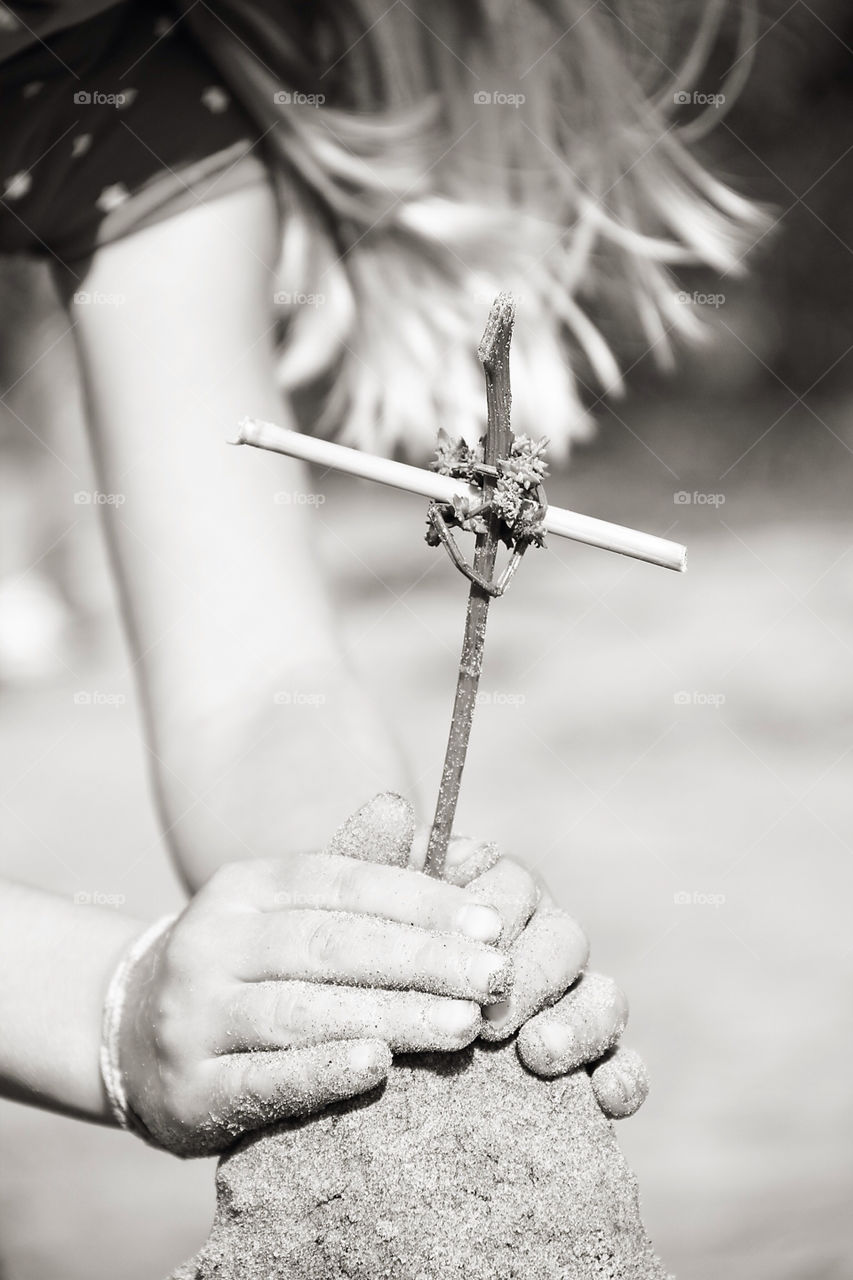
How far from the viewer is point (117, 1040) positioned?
3.13 ft

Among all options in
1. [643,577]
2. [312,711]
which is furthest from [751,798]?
[312,711]

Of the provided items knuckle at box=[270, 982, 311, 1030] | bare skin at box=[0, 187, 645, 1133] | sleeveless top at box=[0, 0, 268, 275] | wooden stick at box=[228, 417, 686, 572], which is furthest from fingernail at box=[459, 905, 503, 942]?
sleeveless top at box=[0, 0, 268, 275]

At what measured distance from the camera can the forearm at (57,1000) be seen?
0.99m

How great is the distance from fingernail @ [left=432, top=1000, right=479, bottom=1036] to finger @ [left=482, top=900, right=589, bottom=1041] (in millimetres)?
35

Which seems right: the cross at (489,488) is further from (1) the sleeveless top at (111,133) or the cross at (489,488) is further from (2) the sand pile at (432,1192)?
(1) the sleeveless top at (111,133)

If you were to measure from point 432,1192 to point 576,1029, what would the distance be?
0.51 feet

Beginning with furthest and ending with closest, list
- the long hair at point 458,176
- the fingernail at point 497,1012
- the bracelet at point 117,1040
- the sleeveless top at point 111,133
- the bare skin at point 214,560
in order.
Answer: the long hair at point 458,176
the sleeveless top at point 111,133
the bare skin at point 214,560
the bracelet at point 117,1040
the fingernail at point 497,1012

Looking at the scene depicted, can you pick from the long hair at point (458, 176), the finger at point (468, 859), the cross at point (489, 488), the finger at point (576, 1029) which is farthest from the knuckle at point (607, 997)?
the long hair at point (458, 176)

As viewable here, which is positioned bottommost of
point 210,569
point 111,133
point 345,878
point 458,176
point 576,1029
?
point 576,1029

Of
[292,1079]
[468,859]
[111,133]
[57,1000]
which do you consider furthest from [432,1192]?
[111,133]

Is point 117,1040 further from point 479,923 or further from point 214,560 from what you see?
point 214,560

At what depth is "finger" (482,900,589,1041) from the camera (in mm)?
845

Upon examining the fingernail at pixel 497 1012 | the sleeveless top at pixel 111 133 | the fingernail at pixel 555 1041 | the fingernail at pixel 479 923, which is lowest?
the fingernail at pixel 555 1041

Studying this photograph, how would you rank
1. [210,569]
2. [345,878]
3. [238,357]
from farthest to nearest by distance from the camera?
[238,357]
[210,569]
[345,878]
